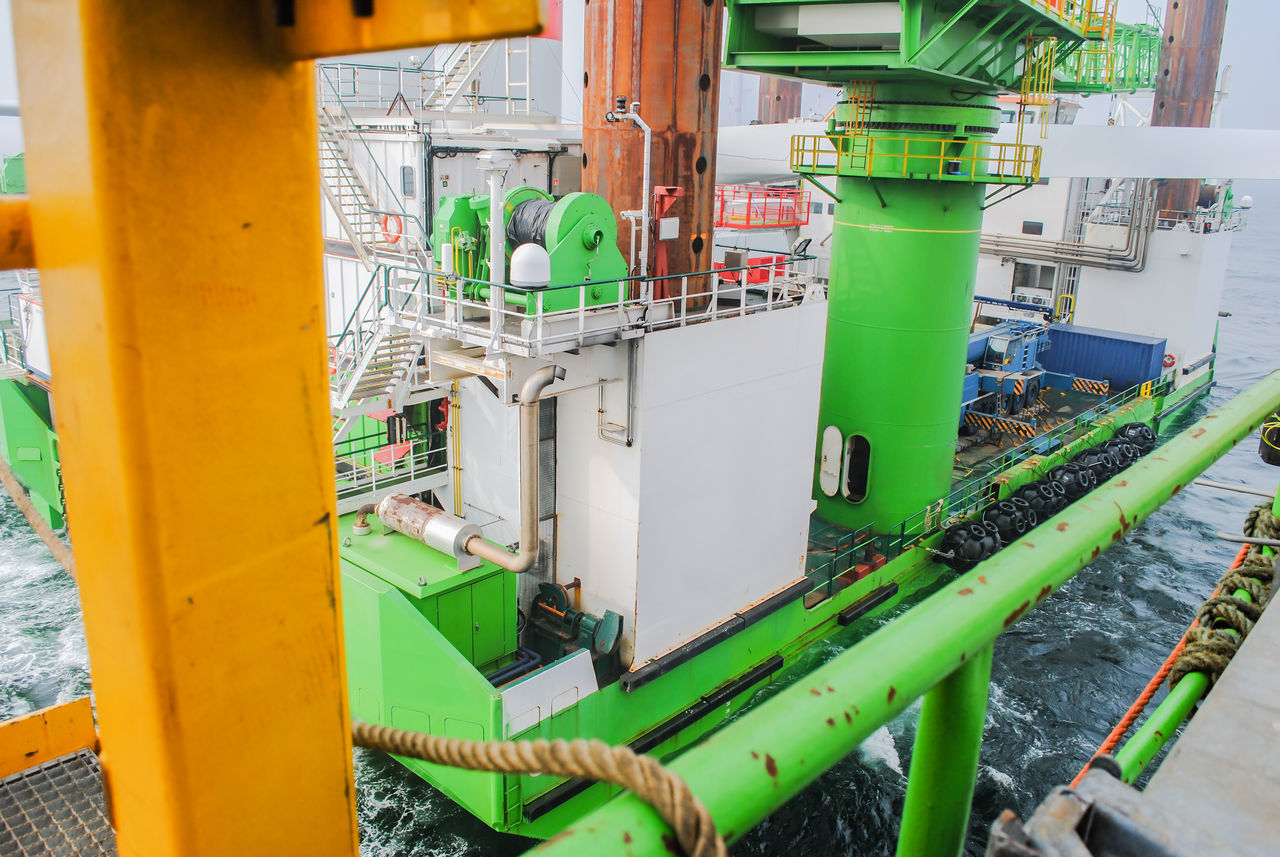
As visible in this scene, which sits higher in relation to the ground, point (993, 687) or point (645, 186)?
point (645, 186)

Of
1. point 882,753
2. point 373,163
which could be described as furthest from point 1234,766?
point 373,163

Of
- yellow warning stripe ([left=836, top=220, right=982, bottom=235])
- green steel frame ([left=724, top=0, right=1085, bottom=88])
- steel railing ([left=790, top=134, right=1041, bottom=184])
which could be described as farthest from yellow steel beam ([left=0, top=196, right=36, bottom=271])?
yellow warning stripe ([left=836, top=220, right=982, bottom=235])

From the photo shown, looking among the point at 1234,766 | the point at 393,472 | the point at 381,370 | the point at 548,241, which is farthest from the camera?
the point at 393,472

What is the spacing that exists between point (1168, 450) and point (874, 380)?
499 inches

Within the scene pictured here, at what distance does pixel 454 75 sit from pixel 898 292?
8508 millimetres

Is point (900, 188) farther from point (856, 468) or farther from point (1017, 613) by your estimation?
point (1017, 613)

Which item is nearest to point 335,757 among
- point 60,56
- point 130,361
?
point 130,361

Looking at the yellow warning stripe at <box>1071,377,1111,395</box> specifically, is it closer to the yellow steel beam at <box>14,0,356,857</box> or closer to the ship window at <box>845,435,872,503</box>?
the ship window at <box>845,435,872,503</box>

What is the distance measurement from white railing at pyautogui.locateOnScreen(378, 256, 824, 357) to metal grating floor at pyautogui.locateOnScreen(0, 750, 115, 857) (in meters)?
5.80

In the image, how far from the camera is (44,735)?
3.20 m

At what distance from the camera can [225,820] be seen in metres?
1.75

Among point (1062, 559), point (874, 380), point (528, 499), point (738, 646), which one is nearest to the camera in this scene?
point (1062, 559)

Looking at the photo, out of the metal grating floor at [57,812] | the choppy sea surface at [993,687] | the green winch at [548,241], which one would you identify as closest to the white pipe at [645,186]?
the green winch at [548,241]

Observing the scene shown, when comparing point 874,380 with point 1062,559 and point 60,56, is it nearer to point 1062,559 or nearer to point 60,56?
point 1062,559
